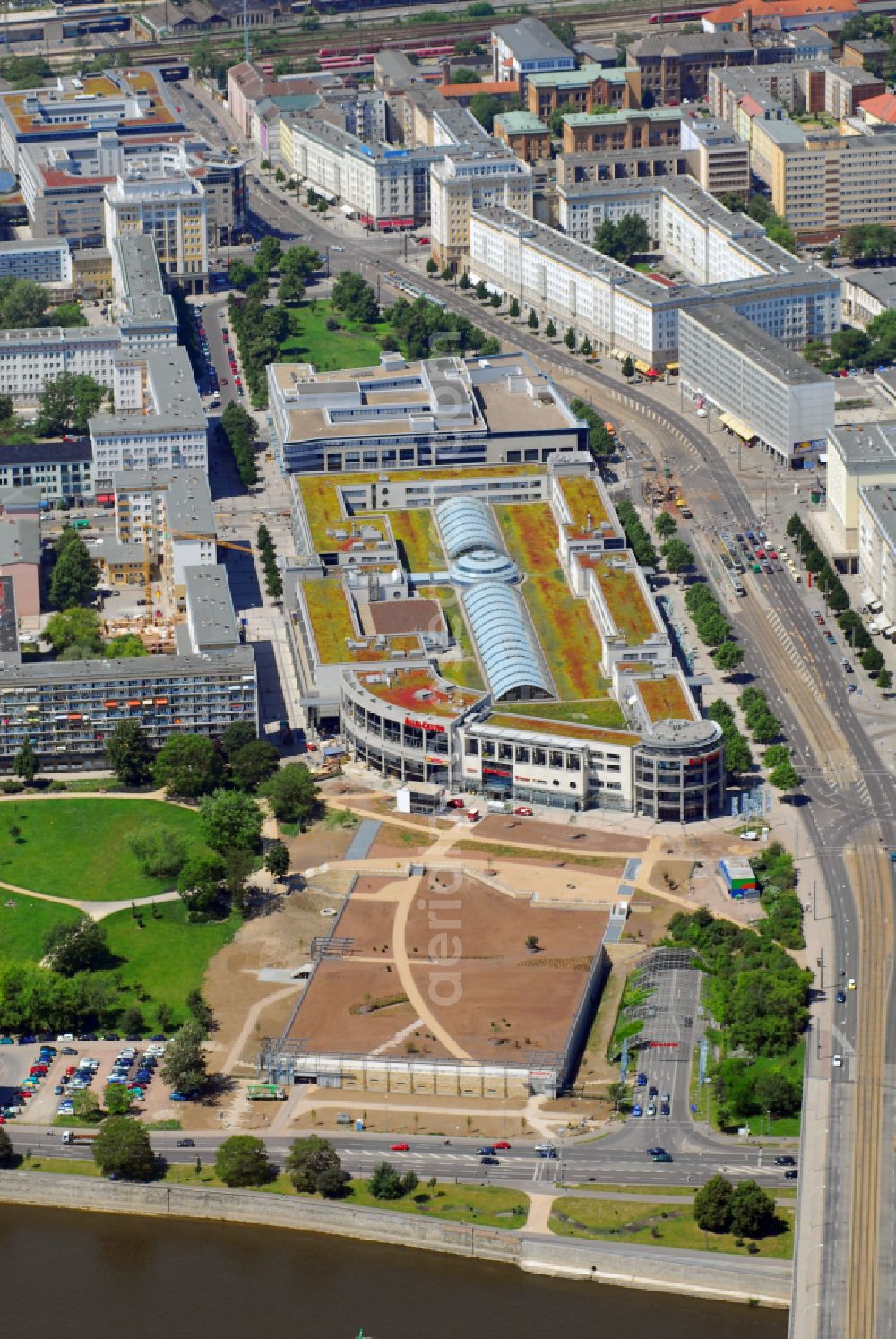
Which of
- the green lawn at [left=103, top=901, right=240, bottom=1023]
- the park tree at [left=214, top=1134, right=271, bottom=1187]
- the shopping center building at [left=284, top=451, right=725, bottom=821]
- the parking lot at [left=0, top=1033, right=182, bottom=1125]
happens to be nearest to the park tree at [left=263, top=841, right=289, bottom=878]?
the green lawn at [left=103, top=901, right=240, bottom=1023]

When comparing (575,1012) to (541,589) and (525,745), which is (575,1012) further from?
(541,589)

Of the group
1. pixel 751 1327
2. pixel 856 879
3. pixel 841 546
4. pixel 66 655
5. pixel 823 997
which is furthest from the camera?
pixel 841 546

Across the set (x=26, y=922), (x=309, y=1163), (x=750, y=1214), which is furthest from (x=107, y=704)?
(x=750, y=1214)

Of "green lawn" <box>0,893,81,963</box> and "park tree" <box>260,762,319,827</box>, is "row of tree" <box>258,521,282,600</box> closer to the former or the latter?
"park tree" <box>260,762,319,827</box>

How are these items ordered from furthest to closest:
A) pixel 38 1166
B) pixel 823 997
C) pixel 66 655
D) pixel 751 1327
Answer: pixel 66 655
pixel 823 997
pixel 38 1166
pixel 751 1327

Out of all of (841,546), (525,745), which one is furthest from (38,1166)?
(841,546)

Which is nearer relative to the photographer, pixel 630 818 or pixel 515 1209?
pixel 515 1209

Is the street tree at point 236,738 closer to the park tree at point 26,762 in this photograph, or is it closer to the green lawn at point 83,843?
the green lawn at point 83,843

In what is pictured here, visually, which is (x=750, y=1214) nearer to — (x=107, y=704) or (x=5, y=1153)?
(x=5, y=1153)
